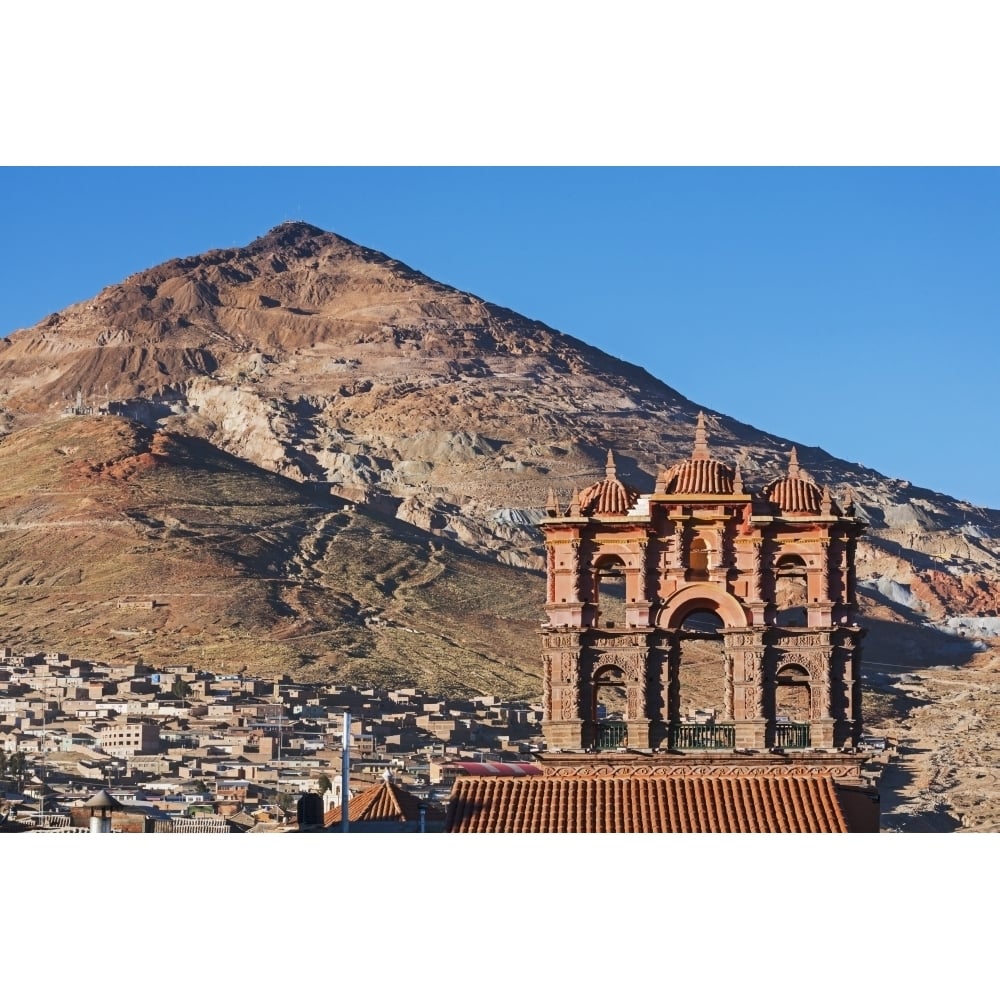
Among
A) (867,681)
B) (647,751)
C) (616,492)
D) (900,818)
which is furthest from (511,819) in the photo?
(867,681)

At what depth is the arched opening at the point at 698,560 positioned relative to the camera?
42594 millimetres

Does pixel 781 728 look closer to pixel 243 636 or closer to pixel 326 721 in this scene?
pixel 326 721

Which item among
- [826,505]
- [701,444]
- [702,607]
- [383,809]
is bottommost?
[383,809]

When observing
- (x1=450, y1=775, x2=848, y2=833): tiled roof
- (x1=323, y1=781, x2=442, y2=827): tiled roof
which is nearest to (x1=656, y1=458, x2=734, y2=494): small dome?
(x1=450, y1=775, x2=848, y2=833): tiled roof

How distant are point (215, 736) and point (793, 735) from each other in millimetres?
117070

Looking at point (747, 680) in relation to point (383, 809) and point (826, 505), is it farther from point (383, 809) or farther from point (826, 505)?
point (383, 809)

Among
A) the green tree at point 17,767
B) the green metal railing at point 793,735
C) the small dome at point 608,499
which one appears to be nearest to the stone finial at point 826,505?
the small dome at point 608,499

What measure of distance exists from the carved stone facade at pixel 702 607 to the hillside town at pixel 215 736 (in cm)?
6742

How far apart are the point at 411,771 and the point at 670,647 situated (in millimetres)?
99013

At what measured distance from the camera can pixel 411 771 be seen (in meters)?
140

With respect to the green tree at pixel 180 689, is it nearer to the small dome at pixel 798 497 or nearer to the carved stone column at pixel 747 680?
the small dome at pixel 798 497

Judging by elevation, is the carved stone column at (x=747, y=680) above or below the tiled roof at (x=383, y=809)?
above

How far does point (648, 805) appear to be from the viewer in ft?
126

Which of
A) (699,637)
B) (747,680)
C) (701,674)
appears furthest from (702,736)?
(701,674)
